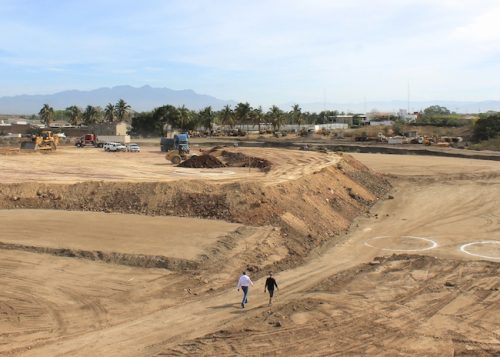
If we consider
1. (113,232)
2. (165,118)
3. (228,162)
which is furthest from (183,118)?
(113,232)

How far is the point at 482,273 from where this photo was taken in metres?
22.8

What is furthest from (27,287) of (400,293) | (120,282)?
(400,293)

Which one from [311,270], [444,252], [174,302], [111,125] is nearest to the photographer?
[174,302]

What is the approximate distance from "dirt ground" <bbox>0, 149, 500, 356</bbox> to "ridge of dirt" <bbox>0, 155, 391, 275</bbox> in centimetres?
12

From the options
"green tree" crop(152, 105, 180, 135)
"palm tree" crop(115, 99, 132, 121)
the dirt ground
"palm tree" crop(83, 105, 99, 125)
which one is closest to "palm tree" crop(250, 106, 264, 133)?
"green tree" crop(152, 105, 180, 135)

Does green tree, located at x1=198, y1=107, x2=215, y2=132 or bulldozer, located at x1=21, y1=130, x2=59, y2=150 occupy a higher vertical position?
green tree, located at x1=198, y1=107, x2=215, y2=132

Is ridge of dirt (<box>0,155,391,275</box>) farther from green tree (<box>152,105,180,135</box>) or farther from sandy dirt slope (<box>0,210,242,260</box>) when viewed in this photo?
green tree (<box>152,105,180,135</box>)

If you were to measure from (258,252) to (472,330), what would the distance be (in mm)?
11082

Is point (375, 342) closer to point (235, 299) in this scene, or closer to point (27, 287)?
point (235, 299)

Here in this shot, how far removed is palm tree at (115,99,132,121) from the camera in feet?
519

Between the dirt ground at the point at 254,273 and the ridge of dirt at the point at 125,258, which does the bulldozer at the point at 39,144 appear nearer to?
the dirt ground at the point at 254,273

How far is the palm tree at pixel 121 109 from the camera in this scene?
6225 inches

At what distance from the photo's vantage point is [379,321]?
16844 mm

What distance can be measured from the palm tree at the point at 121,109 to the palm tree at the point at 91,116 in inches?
393
